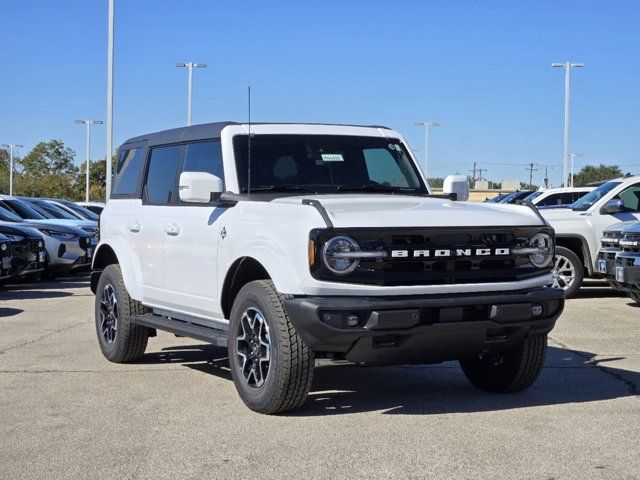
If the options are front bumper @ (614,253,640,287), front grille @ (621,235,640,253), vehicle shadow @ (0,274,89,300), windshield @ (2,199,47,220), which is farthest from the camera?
windshield @ (2,199,47,220)

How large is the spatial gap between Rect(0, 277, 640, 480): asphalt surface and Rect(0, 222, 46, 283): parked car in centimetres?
715

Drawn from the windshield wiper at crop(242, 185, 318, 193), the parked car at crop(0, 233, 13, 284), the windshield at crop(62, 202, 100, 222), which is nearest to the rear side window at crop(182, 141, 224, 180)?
the windshield wiper at crop(242, 185, 318, 193)

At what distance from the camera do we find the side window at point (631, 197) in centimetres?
1443

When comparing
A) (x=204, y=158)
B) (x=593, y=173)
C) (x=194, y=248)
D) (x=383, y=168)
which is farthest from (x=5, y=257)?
(x=593, y=173)

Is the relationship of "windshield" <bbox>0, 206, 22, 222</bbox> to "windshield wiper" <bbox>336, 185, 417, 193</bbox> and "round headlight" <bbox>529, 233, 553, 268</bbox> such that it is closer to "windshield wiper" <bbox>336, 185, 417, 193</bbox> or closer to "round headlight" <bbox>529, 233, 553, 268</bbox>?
"windshield wiper" <bbox>336, 185, 417, 193</bbox>

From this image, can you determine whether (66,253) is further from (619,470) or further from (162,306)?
(619,470)

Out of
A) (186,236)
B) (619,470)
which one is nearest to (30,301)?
(186,236)

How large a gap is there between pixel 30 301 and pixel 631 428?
10053 mm

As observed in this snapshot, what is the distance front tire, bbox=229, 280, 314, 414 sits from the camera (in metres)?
5.95

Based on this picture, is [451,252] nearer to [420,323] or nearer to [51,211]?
[420,323]

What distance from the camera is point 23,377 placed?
303 inches

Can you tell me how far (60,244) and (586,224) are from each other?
9.87 meters

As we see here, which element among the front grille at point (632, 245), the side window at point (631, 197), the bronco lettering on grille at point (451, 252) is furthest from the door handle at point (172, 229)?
the side window at point (631, 197)

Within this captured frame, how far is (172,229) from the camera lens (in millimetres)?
7602
